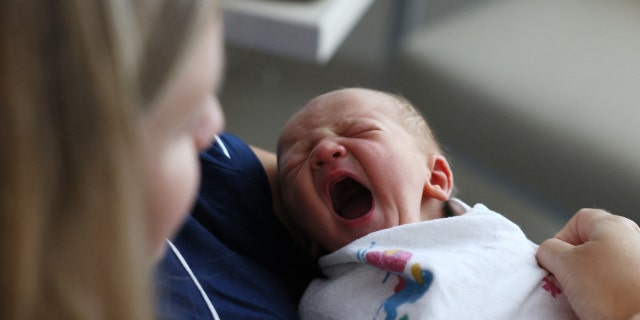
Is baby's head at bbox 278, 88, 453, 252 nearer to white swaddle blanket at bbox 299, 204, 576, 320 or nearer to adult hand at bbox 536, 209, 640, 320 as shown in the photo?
white swaddle blanket at bbox 299, 204, 576, 320

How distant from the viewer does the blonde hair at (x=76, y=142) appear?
1.20 ft

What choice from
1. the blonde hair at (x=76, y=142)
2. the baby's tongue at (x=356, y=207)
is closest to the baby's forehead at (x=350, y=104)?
the baby's tongue at (x=356, y=207)

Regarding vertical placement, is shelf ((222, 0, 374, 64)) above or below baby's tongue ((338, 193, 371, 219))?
above

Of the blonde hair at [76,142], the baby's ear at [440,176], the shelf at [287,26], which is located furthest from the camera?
the shelf at [287,26]

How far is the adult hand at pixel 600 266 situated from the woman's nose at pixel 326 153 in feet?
0.88

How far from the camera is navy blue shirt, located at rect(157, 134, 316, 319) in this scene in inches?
29.4

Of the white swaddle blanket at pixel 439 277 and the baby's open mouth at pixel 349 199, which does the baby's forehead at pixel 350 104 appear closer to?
the baby's open mouth at pixel 349 199


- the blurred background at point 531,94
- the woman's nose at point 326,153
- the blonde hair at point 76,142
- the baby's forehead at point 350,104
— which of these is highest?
the blonde hair at point 76,142

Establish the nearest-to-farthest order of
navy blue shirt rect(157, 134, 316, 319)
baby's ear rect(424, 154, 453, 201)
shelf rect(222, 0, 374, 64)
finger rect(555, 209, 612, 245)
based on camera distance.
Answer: navy blue shirt rect(157, 134, 316, 319)
finger rect(555, 209, 612, 245)
baby's ear rect(424, 154, 453, 201)
shelf rect(222, 0, 374, 64)

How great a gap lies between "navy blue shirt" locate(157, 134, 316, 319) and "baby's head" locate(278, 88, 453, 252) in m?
0.05

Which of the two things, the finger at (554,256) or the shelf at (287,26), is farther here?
the shelf at (287,26)

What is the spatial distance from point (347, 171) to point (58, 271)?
59cm

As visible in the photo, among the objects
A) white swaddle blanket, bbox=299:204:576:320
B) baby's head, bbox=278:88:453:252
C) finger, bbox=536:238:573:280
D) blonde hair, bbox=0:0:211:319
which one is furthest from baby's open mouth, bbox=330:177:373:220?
blonde hair, bbox=0:0:211:319

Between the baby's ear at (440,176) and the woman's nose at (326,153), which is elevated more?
the woman's nose at (326,153)
